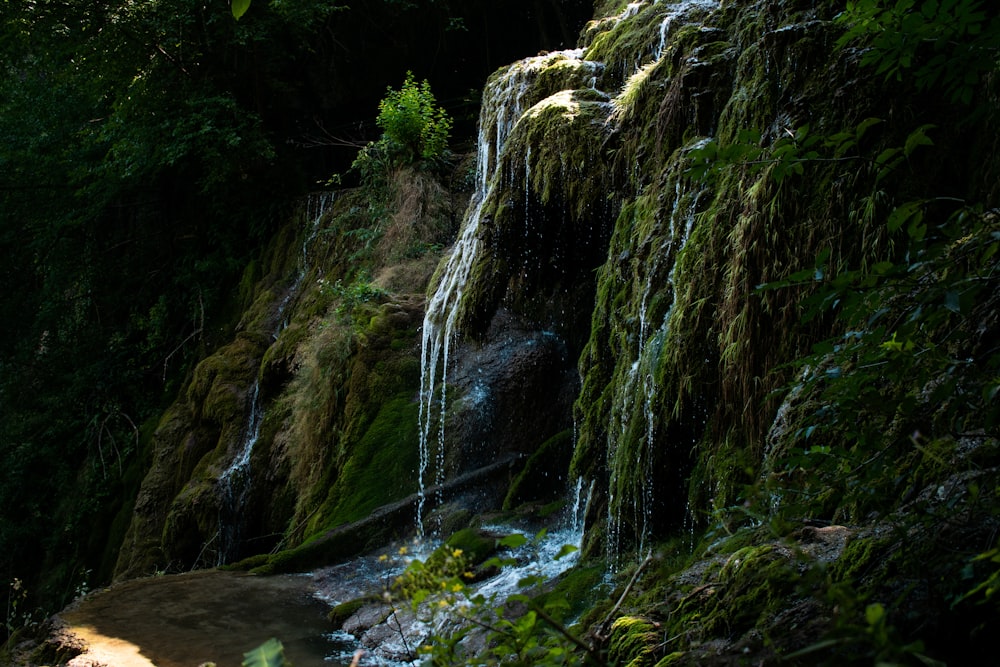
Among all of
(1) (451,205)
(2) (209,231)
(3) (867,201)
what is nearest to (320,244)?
(1) (451,205)

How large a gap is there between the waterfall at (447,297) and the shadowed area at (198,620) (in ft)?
6.37

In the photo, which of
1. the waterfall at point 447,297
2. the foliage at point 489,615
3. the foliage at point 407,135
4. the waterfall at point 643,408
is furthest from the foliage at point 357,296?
the foliage at point 489,615

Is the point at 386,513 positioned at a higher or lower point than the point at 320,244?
lower

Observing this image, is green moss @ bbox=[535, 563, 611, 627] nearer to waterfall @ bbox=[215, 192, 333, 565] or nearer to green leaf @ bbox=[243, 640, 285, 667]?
green leaf @ bbox=[243, 640, 285, 667]

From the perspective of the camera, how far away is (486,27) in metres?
15.7

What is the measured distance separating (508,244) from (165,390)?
33.8 ft

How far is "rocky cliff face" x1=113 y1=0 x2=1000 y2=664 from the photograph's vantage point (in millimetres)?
2131

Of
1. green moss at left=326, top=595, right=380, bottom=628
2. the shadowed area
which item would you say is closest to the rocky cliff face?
the shadowed area

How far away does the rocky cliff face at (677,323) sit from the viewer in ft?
6.99

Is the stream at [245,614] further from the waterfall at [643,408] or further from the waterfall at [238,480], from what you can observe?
the waterfall at [238,480]

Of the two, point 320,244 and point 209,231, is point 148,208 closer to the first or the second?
point 209,231

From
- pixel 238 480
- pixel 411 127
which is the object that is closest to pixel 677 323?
pixel 238 480

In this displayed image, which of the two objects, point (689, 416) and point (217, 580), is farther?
point (217, 580)

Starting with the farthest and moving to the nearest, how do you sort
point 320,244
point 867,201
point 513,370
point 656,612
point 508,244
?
point 320,244 → point 513,370 → point 508,244 → point 867,201 → point 656,612
